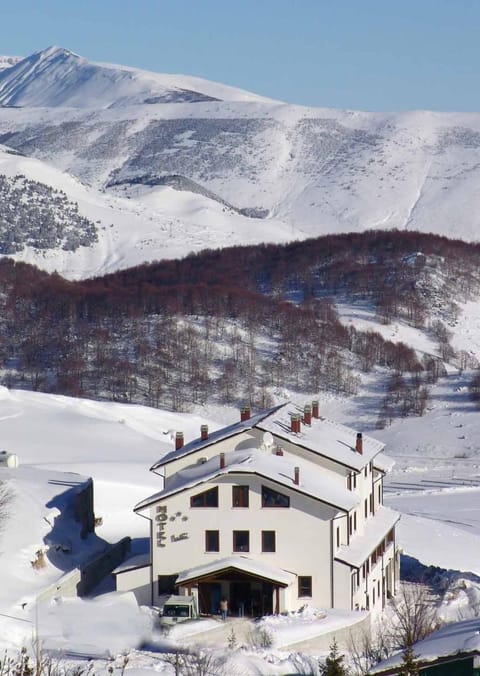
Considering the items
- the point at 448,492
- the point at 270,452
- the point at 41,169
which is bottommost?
the point at 448,492

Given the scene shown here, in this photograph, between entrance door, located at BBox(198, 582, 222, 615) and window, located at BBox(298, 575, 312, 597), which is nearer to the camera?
entrance door, located at BBox(198, 582, 222, 615)

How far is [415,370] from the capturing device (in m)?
89.0

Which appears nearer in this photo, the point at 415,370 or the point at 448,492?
the point at 448,492

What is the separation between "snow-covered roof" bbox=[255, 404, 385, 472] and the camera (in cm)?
2836

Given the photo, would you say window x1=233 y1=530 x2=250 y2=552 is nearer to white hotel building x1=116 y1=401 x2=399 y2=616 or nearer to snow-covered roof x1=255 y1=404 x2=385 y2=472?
white hotel building x1=116 y1=401 x2=399 y2=616

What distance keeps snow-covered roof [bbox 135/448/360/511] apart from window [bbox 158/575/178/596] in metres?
1.40

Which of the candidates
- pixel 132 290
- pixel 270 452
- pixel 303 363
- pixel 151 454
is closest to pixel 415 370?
pixel 303 363

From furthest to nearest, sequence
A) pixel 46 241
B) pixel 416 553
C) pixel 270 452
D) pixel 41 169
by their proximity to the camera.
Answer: pixel 41 169
pixel 46 241
pixel 416 553
pixel 270 452

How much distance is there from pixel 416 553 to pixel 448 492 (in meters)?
19.6

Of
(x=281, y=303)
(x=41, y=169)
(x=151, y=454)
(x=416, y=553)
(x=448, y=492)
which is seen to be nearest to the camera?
(x=416, y=553)

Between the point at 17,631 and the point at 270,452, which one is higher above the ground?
the point at 270,452

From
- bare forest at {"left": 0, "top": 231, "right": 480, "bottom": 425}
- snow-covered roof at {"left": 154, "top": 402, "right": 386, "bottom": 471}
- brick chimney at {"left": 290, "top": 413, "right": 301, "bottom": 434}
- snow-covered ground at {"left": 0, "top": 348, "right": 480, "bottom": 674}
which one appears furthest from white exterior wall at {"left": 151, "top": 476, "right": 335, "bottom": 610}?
bare forest at {"left": 0, "top": 231, "right": 480, "bottom": 425}

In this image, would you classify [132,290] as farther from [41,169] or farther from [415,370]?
[41,169]

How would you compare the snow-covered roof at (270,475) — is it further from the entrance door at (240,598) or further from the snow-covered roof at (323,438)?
the entrance door at (240,598)
